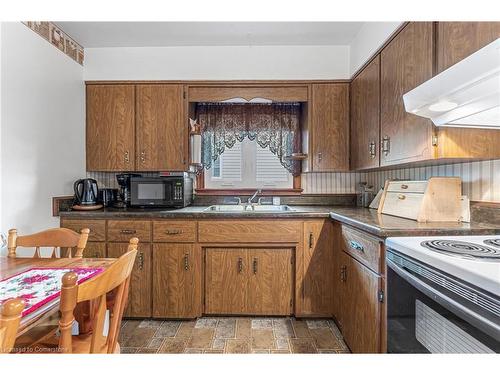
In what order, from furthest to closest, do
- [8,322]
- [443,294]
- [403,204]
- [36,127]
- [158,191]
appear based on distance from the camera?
1. [158,191]
2. [36,127]
3. [403,204]
4. [443,294]
5. [8,322]

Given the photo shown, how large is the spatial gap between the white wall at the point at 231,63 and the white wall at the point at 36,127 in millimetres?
406

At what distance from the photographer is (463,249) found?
3.16 ft

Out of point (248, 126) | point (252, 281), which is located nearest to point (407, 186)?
point (252, 281)

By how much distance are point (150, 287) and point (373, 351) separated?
5.34 feet

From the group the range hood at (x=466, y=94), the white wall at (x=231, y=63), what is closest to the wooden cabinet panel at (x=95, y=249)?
the white wall at (x=231, y=63)

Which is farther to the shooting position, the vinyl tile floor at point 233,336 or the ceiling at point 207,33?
the ceiling at point 207,33

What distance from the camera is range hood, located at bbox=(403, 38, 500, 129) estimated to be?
0.75 meters

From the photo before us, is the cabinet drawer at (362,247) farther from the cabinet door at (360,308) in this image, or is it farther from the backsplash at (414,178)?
the backsplash at (414,178)

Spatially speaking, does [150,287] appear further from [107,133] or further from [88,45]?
[88,45]

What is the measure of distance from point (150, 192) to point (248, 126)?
1154 millimetres

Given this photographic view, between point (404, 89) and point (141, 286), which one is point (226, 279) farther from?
point (404, 89)

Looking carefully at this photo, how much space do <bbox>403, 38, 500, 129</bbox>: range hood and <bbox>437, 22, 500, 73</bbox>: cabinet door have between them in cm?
29

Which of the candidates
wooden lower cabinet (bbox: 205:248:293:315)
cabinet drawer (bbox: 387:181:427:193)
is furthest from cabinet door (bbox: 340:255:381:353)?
cabinet drawer (bbox: 387:181:427:193)

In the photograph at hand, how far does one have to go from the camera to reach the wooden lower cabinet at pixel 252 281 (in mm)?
2174
